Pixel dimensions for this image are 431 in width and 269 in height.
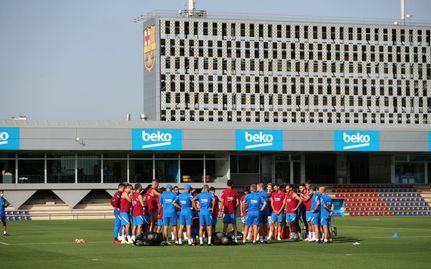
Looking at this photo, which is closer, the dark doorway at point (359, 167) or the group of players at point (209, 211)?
the group of players at point (209, 211)

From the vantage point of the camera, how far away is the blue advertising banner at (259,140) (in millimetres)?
68625

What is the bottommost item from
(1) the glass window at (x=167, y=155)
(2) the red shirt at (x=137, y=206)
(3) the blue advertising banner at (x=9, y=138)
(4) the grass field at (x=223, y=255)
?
(4) the grass field at (x=223, y=255)

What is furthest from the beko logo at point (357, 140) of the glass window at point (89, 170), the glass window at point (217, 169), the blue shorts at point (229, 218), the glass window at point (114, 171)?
the blue shorts at point (229, 218)

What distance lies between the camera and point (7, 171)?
6444 cm

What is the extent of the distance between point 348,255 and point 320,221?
563 centimetres

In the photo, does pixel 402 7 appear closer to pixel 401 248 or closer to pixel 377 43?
pixel 377 43

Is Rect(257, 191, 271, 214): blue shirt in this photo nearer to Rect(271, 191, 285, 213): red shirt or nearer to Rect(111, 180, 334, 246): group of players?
Rect(111, 180, 334, 246): group of players

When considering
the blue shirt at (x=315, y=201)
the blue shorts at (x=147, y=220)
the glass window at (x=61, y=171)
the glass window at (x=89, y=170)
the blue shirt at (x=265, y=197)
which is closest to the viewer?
the blue shirt at (x=315, y=201)

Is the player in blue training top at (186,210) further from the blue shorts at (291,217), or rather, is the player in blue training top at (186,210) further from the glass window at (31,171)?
the glass window at (31,171)

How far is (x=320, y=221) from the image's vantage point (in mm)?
31062

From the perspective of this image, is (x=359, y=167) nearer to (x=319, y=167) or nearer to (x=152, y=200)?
(x=319, y=167)

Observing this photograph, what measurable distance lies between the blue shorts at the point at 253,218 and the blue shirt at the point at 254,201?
101mm

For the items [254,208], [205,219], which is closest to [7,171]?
[254,208]

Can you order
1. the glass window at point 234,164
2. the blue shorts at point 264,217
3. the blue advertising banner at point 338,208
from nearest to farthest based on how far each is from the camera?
1. the blue shorts at point 264,217
2. the blue advertising banner at point 338,208
3. the glass window at point 234,164
